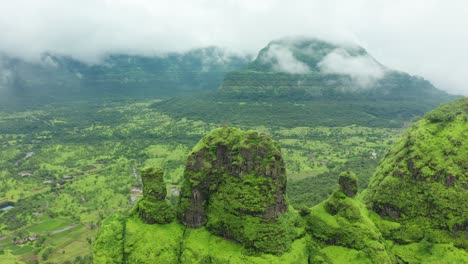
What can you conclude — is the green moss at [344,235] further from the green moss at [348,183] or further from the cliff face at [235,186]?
the cliff face at [235,186]

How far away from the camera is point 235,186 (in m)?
41.9

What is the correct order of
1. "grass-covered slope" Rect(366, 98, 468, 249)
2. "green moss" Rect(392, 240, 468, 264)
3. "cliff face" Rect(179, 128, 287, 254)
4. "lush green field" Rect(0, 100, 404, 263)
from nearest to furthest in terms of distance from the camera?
1. "cliff face" Rect(179, 128, 287, 254)
2. "green moss" Rect(392, 240, 468, 264)
3. "grass-covered slope" Rect(366, 98, 468, 249)
4. "lush green field" Rect(0, 100, 404, 263)

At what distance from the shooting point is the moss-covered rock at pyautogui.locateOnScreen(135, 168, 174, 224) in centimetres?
4419

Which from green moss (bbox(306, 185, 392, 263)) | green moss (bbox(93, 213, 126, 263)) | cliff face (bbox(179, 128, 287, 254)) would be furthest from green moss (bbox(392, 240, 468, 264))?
green moss (bbox(93, 213, 126, 263))

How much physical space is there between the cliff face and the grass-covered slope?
16.9 m

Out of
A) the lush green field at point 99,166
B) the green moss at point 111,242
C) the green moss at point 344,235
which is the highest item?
the green moss at point 344,235

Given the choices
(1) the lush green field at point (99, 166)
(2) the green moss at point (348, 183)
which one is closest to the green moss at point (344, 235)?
(2) the green moss at point (348, 183)

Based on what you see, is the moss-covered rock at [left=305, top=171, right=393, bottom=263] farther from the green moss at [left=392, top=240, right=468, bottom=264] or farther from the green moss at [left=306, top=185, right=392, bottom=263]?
the green moss at [left=392, top=240, right=468, bottom=264]

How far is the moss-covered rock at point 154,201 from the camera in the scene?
44188 millimetres

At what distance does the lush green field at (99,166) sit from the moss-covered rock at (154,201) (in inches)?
1118

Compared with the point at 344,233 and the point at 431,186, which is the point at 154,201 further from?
the point at 431,186

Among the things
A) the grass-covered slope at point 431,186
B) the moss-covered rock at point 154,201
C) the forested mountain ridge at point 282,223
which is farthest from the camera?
the moss-covered rock at point 154,201

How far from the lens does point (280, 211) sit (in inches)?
1662

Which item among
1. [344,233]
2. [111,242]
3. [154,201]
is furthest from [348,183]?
[111,242]
